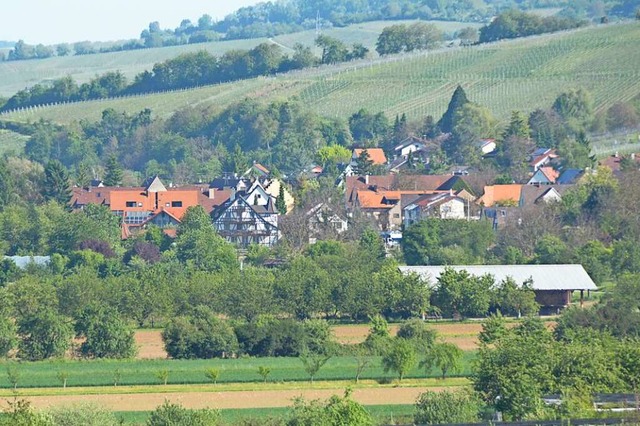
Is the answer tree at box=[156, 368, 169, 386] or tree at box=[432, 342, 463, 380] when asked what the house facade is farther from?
tree at box=[156, 368, 169, 386]

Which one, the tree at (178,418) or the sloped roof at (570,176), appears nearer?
the tree at (178,418)

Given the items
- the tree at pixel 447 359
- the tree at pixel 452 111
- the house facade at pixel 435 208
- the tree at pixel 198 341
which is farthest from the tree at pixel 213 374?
the tree at pixel 452 111

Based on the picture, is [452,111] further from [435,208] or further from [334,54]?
[435,208]

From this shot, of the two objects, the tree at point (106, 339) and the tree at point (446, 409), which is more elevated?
the tree at point (446, 409)

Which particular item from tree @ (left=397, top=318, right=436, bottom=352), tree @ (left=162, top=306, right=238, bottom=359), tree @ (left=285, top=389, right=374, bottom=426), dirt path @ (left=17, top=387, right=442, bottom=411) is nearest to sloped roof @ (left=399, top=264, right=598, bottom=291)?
tree @ (left=397, top=318, right=436, bottom=352)

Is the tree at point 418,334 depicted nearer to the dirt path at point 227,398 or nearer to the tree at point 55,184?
the dirt path at point 227,398

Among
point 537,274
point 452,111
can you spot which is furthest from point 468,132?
point 537,274

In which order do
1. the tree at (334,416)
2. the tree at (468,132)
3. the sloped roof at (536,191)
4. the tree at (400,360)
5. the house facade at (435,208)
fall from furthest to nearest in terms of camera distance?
the tree at (468,132), the sloped roof at (536,191), the house facade at (435,208), the tree at (400,360), the tree at (334,416)
